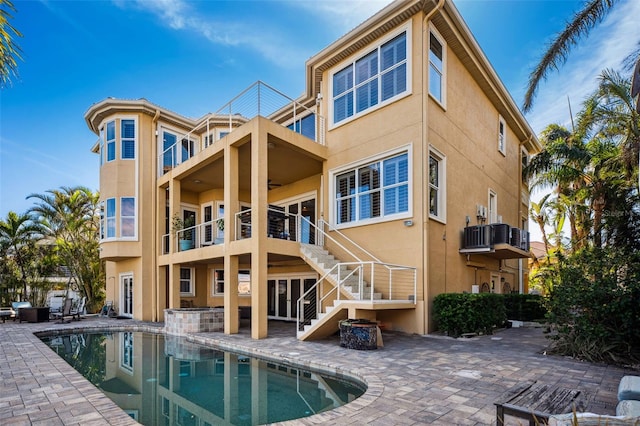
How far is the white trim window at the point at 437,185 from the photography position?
1160 centimetres

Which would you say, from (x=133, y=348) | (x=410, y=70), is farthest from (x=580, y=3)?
(x=133, y=348)

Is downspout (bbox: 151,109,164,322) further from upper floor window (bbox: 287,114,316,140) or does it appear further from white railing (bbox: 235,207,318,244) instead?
upper floor window (bbox: 287,114,316,140)

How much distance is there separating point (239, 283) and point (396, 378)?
13.2 m

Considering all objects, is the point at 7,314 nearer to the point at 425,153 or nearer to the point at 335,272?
the point at 335,272

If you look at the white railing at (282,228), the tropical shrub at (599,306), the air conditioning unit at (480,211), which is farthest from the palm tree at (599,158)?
the white railing at (282,228)

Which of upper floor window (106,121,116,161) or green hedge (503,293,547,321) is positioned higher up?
upper floor window (106,121,116,161)

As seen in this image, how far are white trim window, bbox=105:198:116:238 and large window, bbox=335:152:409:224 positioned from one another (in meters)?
10.5

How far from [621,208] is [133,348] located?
15343 millimetres

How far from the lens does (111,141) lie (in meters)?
17.5

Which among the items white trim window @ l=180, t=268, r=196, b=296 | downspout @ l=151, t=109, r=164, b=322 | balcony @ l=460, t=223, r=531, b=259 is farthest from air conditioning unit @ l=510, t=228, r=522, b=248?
downspout @ l=151, t=109, r=164, b=322

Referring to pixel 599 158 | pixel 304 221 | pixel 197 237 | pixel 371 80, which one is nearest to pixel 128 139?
pixel 197 237

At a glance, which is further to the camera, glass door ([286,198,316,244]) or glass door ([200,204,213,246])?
glass door ([200,204,213,246])

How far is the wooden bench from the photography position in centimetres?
352

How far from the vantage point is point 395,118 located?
460 inches
